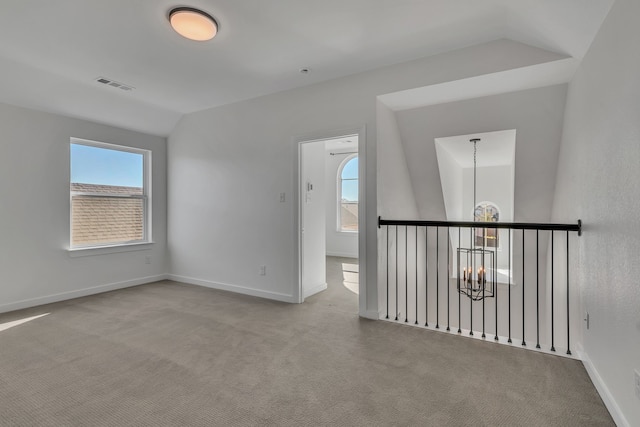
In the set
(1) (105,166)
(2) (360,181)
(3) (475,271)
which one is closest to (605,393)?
(2) (360,181)

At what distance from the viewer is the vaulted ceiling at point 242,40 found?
220 cm

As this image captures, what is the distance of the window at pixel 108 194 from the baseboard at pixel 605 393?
17.7 feet

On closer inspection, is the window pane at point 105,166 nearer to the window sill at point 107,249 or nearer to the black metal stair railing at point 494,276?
the window sill at point 107,249

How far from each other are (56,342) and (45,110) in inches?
108

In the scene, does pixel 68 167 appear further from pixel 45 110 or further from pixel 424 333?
pixel 424 333

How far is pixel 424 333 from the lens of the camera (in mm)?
2912

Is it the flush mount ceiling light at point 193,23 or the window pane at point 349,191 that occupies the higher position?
the flush mount ceiling light at point 193,23

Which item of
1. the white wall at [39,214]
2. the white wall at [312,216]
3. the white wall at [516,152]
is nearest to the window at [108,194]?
the white wall at [39,214]

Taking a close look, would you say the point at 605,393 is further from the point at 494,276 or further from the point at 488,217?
the point at 488,217

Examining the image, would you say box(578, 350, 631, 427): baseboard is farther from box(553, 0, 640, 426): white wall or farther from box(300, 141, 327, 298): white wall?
box(300, 141, 327, 298): white wall

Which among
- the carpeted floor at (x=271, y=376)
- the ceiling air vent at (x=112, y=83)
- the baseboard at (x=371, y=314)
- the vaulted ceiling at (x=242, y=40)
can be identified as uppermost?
the ceiling air vent at (x=112, y=83)

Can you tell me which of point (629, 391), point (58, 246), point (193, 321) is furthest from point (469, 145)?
point (58, 246)

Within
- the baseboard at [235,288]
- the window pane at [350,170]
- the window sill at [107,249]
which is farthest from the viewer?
the window pane at [350,170]

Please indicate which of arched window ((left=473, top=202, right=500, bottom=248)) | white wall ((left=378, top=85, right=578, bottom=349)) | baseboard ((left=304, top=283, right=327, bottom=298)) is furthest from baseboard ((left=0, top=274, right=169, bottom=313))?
arched window ((left=473, top=202, right=500, bottom=248))
